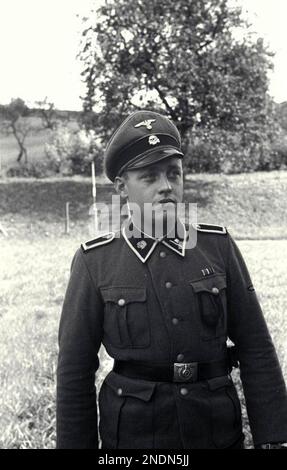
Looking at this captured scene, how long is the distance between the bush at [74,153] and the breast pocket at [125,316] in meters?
28.9

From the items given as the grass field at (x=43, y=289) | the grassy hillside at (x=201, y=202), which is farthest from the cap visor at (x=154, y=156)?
the grassy hillside at (x=201, y=202)

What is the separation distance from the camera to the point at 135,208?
2299 millimetres

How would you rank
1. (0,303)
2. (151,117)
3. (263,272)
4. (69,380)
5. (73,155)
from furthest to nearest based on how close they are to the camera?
(73,155), (263,272), (0,303), (151,117), (69,380)

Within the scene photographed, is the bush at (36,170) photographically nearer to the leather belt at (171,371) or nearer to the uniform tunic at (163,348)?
the uniform tunic at (163,348)

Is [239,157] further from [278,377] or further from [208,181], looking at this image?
[278,377]

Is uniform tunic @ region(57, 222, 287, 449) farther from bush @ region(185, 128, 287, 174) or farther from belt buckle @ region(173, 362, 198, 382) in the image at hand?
bush @ region(185, 128, 287, 174)

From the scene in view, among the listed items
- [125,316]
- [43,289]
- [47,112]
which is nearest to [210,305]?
[125,316]

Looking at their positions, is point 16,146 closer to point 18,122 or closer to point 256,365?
point 18,122

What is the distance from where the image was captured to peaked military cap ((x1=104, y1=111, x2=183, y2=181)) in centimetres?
230

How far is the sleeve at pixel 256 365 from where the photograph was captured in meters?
2.22

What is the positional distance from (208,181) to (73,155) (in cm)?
1095

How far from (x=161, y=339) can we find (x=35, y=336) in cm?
343

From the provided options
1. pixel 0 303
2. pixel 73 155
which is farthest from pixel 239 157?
pixel 0 303

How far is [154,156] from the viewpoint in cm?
227
